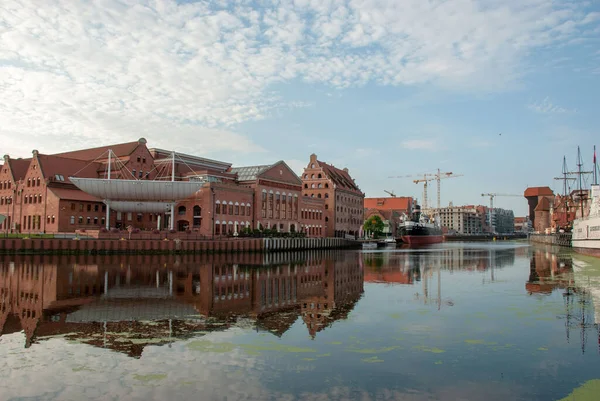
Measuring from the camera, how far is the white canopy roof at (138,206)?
7162 cm

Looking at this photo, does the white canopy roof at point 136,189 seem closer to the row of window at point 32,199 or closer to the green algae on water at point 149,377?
the row of window at point 32,199

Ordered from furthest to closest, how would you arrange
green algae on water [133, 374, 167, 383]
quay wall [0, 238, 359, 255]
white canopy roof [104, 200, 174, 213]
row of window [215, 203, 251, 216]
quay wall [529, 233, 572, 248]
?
quay wall [529, 233, 572, 248]
row of window [215, 203, 251, 216]
white canopy roof [104, 200, 174, 213]
quay wall [0, 238, 359, 255]
green algae on water [133, 374, 167, 383]

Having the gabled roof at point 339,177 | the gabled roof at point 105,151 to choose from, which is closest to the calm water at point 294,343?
the gabled roof at point 105,151

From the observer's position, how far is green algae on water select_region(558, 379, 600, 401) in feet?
33.5

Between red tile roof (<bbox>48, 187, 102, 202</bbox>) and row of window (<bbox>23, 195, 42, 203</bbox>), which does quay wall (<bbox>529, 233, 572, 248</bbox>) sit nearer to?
red tile roof (<bbox>48, 187, 102, 202</bbox>)

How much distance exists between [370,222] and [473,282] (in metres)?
99.8

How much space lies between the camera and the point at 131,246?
61.2m

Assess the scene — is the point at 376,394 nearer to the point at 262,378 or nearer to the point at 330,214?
the point at 262,378

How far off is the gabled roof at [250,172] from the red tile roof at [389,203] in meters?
103

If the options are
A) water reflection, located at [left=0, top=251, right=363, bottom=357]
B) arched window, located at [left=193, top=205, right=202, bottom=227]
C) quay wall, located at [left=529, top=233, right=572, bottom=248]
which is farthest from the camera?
quay wall, located at [left=529, top=233, right=572, bottom=248]

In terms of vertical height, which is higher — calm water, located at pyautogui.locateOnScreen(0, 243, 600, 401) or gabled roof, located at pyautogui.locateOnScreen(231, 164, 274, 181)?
gabled roof, located at pyautogui.locateOnScreen(231, 164, 274, 181)

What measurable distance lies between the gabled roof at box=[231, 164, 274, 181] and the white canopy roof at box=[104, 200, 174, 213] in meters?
19.2

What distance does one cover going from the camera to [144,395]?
1020cm

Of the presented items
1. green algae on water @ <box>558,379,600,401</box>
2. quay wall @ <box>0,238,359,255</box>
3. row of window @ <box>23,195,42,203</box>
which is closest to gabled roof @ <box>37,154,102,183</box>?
row of window @ <box>23,195,42,203</box>
